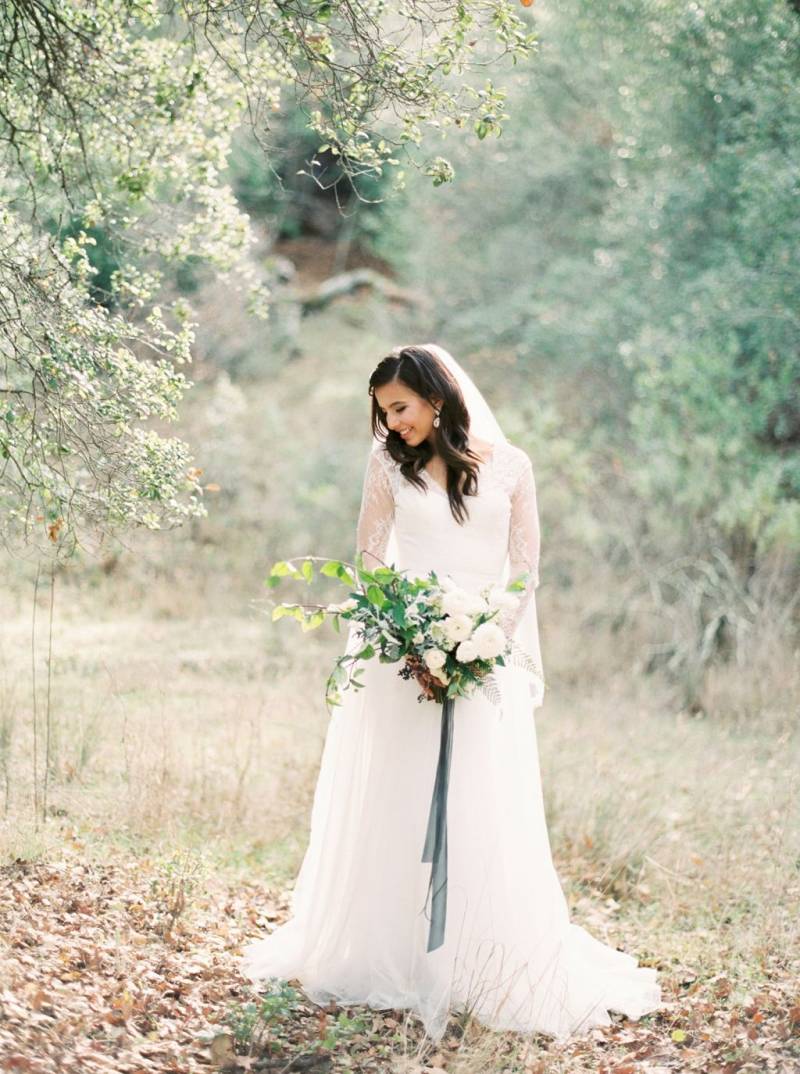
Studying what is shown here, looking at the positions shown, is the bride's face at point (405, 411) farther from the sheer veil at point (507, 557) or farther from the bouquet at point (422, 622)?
the bouquet at point (422, 622)

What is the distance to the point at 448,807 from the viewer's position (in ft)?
14.6

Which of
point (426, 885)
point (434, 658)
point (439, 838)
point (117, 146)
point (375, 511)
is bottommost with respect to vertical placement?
point (426, 885)

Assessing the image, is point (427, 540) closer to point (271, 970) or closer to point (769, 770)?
point (271, 970)

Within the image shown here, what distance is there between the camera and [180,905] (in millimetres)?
5016

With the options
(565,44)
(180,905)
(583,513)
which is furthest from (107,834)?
(565,44)

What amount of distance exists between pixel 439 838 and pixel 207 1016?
3.50ft

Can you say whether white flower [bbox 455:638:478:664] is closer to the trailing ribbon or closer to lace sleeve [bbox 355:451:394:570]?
the trailing ribbon

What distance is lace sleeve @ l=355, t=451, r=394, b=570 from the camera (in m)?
4.53

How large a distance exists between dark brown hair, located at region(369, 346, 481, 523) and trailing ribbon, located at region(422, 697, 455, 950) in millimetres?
836

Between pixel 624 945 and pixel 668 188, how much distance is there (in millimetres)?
8637

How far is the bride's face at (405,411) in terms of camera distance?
439cm

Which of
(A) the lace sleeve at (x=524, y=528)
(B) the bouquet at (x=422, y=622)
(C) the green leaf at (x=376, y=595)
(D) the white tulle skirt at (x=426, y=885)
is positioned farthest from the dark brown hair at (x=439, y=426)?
(D) the white tulle skirt at (x=426, y=885)

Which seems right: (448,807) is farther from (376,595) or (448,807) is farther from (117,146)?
(117,146)

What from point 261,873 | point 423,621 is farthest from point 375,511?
point 261,873
